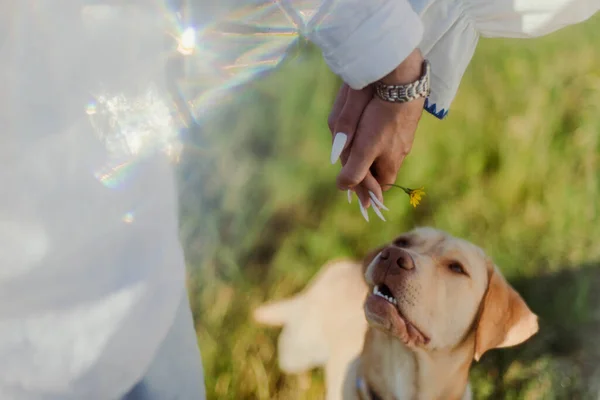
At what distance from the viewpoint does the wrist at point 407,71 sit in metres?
0.67

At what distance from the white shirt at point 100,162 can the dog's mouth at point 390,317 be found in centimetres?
30

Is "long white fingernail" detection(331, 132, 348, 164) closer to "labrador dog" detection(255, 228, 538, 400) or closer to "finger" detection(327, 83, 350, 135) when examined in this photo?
"finger" detection(327, 83, 350, 135)

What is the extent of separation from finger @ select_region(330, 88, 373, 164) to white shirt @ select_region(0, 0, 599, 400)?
0.08 m

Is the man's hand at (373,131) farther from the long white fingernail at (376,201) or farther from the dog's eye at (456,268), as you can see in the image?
the dog's eye at (456,268)

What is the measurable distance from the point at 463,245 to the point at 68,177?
583mm

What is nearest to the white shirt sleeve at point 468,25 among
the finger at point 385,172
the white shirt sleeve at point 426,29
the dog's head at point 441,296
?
the white shirt sleeve at point 426,29

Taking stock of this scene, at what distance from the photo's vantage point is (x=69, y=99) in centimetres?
63

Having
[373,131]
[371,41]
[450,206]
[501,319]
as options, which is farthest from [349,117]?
[501,319]

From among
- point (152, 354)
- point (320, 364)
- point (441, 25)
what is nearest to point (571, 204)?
point (441, 25)

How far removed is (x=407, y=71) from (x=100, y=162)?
15.3 inches

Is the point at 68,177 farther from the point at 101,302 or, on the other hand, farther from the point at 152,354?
the point at 152,354

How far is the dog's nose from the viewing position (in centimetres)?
84

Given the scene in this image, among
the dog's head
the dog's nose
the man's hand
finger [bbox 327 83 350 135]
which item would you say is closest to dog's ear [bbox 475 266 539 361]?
the dog's head

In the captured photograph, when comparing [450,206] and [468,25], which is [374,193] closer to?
[450,206]
